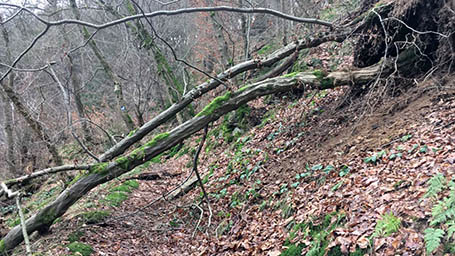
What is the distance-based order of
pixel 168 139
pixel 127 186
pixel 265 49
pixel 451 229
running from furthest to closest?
pixel 265 49 < pixel 127 186 < pixel 168 139 < pixel 451 229

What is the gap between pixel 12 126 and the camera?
12430mm

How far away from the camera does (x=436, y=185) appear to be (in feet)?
10.6

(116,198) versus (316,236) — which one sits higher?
(116,198)

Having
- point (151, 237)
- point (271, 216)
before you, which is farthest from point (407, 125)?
point (151, 237)

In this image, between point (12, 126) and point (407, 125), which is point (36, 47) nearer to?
point (12, 126)

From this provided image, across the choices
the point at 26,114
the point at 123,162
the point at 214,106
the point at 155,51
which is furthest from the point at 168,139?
the point at 155,51

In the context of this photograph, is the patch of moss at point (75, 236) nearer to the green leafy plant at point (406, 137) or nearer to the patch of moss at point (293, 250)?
the patch of moss at point (293, 250)

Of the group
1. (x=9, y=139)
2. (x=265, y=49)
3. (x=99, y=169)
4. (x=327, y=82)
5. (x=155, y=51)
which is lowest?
(x=327, y=82)

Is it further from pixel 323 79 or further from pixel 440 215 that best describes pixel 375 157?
pixel 323 79

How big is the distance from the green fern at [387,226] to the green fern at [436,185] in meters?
0.44

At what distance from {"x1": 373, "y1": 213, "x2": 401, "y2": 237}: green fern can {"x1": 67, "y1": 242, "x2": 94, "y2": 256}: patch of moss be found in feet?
14.1

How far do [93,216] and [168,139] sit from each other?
2.26m

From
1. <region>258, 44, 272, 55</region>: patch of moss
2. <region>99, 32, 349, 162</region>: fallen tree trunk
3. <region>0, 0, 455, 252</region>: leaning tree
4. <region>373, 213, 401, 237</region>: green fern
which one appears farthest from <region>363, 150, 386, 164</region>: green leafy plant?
<region>258, 44, 272, 55</region>: patch of moss

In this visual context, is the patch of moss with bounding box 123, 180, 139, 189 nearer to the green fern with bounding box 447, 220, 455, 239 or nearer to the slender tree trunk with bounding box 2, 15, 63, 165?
the slender tree trunk with bounding box 2, 15, 63, 165
